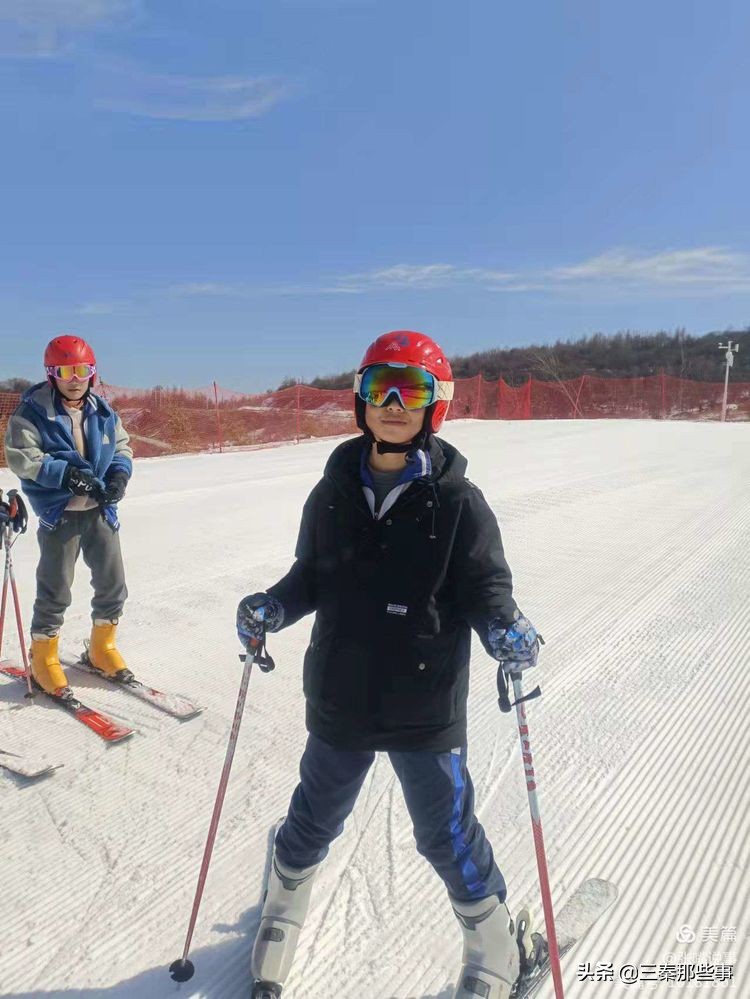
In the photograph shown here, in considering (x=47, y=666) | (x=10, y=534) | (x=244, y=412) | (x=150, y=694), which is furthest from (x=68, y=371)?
(x=244, y=412)

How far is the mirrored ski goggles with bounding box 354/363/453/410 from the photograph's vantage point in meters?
1.98

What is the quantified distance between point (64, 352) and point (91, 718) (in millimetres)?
1806

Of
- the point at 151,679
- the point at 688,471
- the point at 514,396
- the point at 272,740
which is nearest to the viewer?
the point at 272,740

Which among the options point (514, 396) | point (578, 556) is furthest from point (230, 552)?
point (514, 396)

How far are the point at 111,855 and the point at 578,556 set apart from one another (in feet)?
15.4

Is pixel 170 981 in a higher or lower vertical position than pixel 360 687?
lower

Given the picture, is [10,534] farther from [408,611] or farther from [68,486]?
[408,611]

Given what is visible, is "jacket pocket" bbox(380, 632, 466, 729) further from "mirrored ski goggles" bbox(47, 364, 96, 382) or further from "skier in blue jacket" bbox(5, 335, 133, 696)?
"mirrored ski goggles" bbox(47, 364, 96, 382)

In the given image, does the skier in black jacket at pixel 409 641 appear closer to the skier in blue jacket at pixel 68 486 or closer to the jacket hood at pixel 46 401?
the skier in blue jacket at pixel 68 486

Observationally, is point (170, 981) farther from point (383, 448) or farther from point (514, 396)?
point (514, 396)

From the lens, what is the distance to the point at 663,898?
235cm

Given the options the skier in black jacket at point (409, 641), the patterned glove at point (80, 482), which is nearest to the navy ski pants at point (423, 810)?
the skier in black jacket at point (409, 641)

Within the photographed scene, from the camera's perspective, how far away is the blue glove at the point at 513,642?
1.84 metres

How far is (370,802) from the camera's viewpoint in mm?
2846
